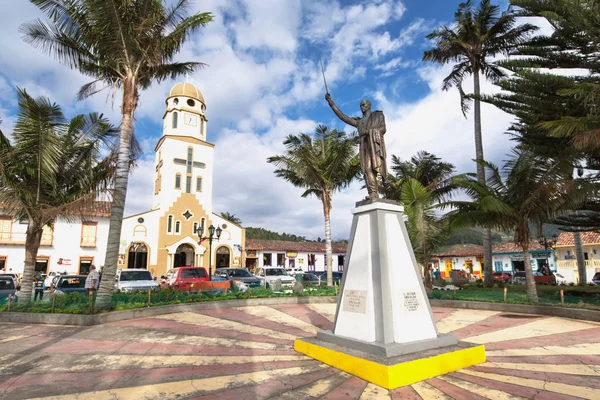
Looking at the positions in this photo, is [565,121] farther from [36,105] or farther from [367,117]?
[36,105]

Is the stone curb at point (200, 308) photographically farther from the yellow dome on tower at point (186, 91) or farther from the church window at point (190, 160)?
the yellow dome on tower at point (186, 91)

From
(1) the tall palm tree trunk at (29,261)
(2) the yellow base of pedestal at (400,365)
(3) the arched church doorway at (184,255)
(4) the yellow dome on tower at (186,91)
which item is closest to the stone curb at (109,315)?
(1) the tall palm tree trunk at (29,261)

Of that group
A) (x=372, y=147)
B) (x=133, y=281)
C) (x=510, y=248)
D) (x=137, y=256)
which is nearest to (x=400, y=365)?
(x=372, y=147)

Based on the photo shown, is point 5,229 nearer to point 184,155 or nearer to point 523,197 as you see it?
point 184,155

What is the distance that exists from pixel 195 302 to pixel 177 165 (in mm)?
23015

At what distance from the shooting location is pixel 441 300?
1259cm

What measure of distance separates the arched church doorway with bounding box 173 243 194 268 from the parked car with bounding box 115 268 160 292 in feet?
52.2

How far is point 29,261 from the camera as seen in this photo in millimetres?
10602

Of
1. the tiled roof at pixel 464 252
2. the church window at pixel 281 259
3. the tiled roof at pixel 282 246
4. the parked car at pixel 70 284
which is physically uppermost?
the tiled roof at pixel 282 246

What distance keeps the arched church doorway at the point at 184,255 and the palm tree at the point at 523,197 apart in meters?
25.3

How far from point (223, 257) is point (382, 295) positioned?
29.7 meters

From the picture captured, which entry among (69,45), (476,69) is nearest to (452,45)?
(476,69)

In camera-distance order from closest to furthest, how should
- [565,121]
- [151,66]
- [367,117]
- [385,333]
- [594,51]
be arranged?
1. [385,333]
2. [367,117]
3. [565,121]
4. [151,66]
5. [594,51]

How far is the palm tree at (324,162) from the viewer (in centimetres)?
1892
